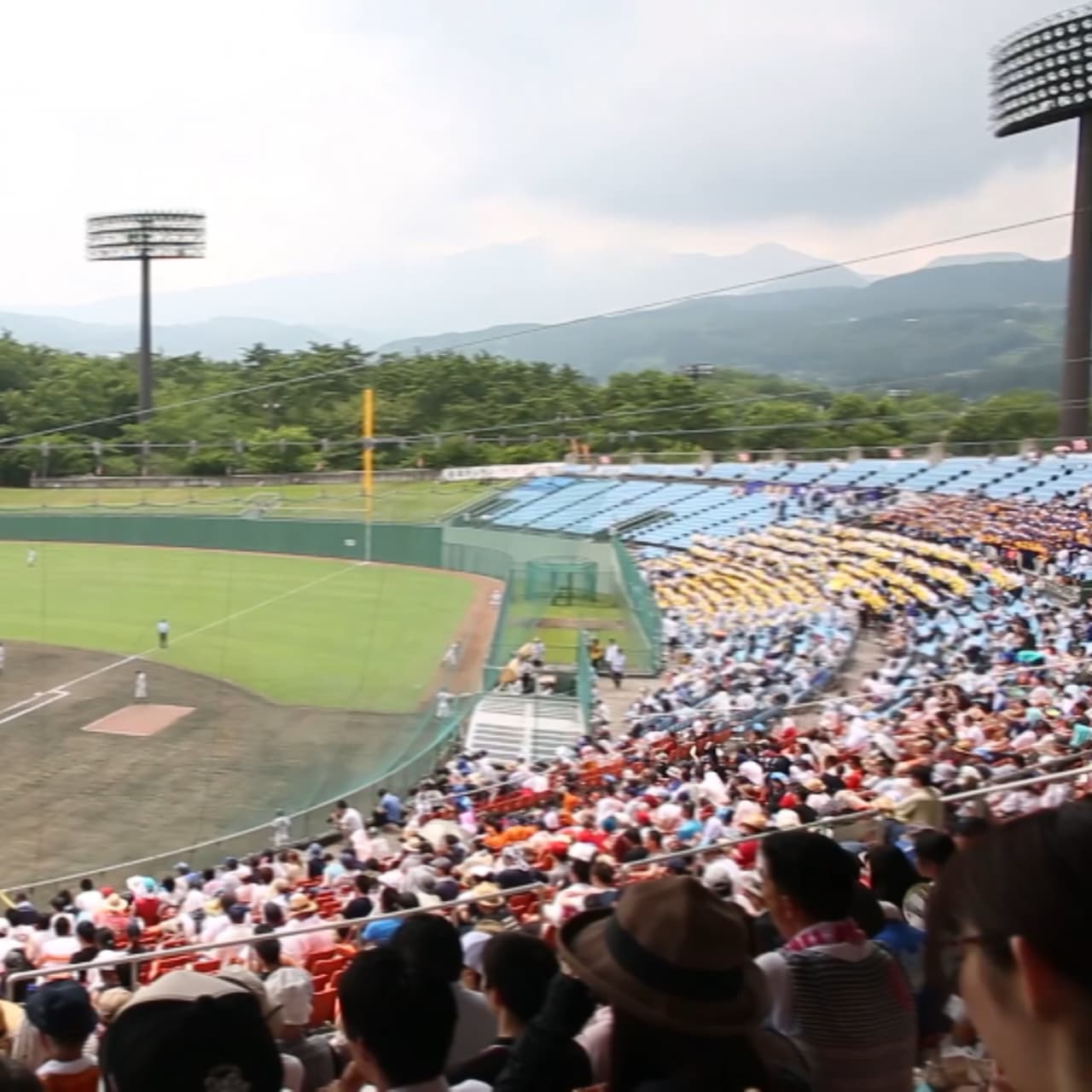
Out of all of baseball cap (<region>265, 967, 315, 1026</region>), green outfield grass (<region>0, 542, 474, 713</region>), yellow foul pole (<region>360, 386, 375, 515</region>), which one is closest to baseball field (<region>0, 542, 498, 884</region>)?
green outfield grass (<region>0, 542, 474, 713</region>)

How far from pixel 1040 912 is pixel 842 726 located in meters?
10.3

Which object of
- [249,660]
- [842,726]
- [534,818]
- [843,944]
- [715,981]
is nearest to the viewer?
[715,981]

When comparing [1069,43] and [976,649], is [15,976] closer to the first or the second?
[976,649]

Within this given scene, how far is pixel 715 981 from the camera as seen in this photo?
1729 mm

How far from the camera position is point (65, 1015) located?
2.62 m

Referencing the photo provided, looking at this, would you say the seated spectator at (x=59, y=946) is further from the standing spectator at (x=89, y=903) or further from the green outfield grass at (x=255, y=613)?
the green outfield grass at (x=255, y=613)

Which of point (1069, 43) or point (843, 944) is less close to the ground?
point (1069, 43)

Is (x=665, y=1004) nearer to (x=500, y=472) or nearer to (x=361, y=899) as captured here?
(x=361, y=899)

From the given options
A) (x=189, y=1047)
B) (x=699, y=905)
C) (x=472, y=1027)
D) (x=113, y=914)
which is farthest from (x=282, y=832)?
(x=189, y=1047)

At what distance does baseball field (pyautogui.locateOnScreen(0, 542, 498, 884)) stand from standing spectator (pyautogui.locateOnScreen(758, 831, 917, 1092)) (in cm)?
1001

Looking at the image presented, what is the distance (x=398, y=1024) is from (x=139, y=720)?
578 inches

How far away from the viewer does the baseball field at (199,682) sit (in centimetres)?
1252

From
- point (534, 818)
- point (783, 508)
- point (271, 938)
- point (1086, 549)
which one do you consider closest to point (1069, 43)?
point (783, 508)

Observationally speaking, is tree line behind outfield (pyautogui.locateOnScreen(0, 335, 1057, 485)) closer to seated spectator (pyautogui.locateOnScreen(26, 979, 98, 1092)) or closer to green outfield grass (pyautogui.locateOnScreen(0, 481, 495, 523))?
green outfield grass (pyautogui.locateOnScreen(0, 481, 495, 523))
